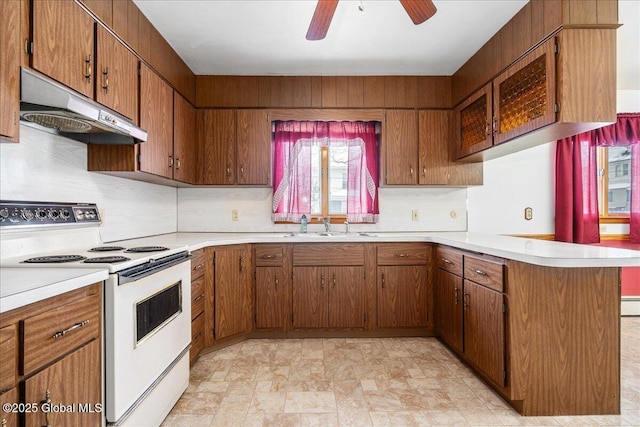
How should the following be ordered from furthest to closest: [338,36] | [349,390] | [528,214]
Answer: [528,214]
[338,36]
[349,390]

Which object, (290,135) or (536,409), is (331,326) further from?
(290,135)

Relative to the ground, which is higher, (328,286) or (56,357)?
(56,357)

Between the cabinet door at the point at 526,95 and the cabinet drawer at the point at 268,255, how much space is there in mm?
1947

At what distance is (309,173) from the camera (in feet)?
11.6

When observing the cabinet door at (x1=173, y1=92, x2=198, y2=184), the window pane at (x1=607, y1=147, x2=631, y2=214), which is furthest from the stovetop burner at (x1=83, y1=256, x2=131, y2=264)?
the window pane at (x1=607, y1=147, x2=631, y2=214)

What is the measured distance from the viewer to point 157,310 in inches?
70.0

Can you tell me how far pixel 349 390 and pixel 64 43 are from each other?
2378mm

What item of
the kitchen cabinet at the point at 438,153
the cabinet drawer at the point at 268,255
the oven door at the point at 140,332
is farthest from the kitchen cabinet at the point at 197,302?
the kitchen cabinet at the point at 438,153

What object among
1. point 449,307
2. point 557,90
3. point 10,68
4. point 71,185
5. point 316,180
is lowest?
point 449,307

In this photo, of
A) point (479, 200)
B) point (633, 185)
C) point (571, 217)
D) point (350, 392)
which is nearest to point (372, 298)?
point (350, 392)

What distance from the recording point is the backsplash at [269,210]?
359 cm

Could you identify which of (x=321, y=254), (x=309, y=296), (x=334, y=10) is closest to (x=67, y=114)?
(x=334, y=10)

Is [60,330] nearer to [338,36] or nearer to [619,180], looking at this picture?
[338,36]

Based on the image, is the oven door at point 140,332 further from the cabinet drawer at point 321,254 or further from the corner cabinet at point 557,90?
the corner cabinet at point 557,90
